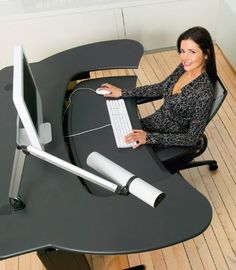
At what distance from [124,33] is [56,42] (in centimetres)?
69

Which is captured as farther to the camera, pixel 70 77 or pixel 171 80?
pixel 70 77

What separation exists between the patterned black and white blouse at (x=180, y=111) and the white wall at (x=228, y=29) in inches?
57.7

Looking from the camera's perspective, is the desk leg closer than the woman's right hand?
Yes

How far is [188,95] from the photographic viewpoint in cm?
156

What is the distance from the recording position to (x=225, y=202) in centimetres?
210

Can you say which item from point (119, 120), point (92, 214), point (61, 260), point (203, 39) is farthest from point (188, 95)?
point (61, 260)

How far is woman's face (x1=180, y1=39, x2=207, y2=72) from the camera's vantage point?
58.0 inches

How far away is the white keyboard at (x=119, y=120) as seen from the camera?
1589 millimetres

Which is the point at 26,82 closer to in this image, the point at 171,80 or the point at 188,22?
the point at 171,80

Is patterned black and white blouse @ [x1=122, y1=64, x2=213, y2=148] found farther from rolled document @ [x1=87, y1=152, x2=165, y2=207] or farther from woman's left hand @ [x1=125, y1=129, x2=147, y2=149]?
rolled document @ [x1=87, y1=152, x2=165, y2=207]

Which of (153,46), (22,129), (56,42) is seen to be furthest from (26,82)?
(153,46)

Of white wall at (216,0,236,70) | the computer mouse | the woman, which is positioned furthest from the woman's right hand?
white wall at (216,0,236,70)

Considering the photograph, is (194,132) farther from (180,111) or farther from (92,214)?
(92,214)

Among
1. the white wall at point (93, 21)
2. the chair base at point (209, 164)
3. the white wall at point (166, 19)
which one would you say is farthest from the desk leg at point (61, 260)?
the white wall at point (166, 19)
